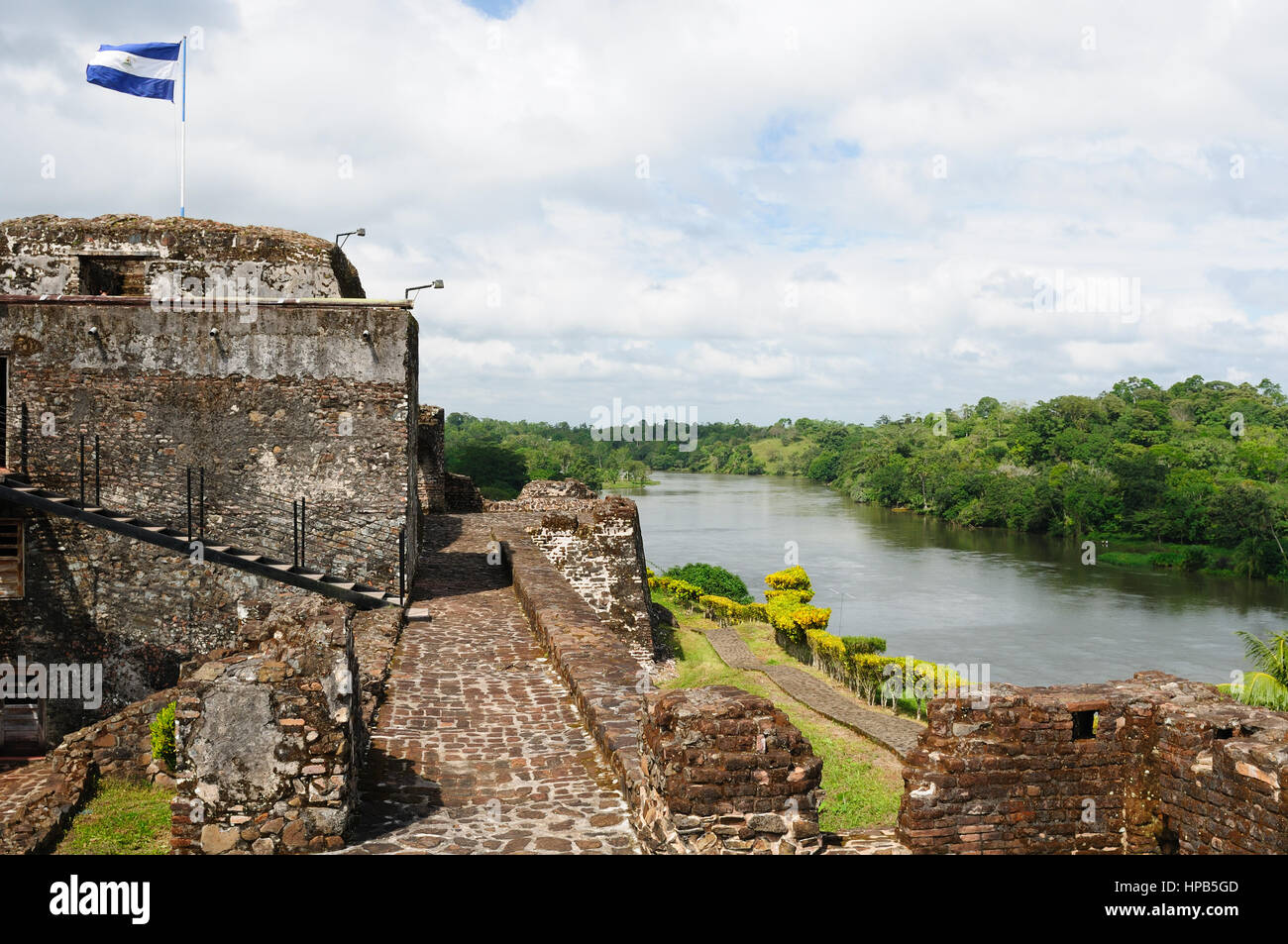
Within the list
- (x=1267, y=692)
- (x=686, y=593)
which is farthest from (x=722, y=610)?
(x=1267, y=692)

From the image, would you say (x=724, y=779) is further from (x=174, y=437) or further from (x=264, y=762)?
(x=174, y=437)

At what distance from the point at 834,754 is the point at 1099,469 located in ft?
180

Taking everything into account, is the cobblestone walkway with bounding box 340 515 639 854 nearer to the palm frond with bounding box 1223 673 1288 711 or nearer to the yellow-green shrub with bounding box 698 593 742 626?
the palm frond with bounding box 1223 673 1288 711

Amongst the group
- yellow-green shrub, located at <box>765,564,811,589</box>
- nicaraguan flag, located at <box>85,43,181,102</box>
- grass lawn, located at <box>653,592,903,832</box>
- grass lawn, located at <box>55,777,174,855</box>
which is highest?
nicaraguan flag, located at <box>85,43,181,102</box>

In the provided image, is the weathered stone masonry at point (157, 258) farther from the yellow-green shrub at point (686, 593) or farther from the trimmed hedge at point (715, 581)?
the trimmed hedge at point (715, 581)

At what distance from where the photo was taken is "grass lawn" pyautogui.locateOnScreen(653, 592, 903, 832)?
1234 cm

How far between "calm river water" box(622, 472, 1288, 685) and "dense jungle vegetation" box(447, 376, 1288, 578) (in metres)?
2.82

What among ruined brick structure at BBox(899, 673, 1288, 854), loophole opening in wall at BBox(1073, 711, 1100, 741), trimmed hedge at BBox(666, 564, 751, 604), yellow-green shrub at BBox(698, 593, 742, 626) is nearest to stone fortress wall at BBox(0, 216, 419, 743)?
ruined brick structure at BBox(899, 673, 1288, 854)

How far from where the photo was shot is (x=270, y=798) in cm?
470

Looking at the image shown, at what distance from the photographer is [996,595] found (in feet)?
133

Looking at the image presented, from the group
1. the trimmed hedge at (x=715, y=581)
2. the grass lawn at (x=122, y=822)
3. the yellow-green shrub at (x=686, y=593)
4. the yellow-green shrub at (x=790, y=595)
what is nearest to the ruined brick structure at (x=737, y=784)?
the grass lawn at (x=122, y=822)

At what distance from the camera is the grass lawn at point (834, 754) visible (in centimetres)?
1234

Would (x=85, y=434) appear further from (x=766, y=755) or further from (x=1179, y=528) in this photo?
(x=1179, y=528)

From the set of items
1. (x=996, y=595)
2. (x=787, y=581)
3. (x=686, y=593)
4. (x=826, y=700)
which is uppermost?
(x=787, y=581)
